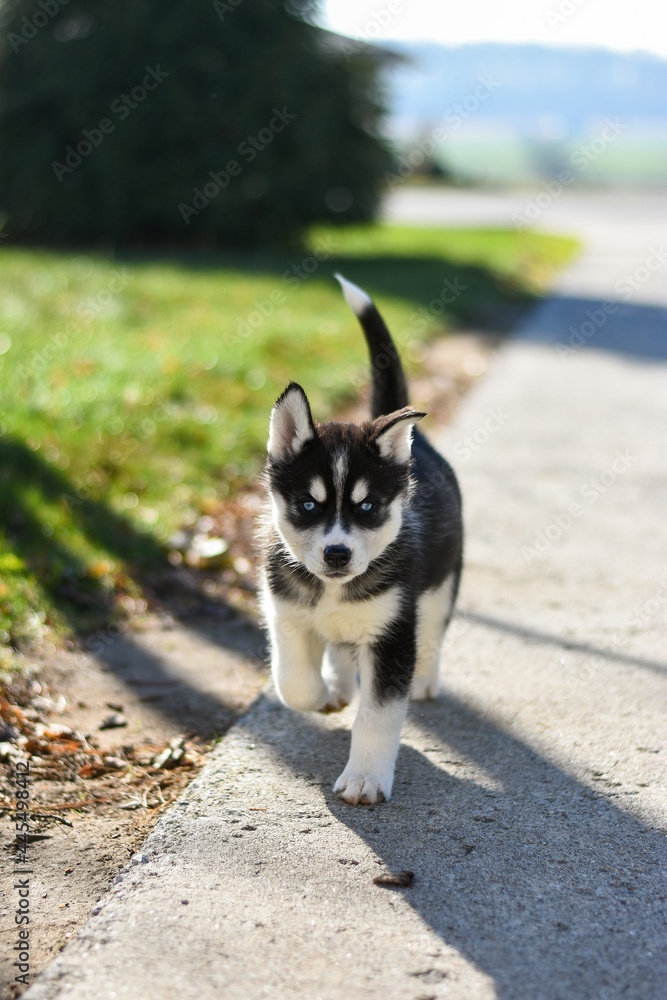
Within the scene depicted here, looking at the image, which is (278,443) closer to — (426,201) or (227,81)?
(227,81)

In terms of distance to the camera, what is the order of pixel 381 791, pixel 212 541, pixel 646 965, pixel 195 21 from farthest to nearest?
pixel 195 21
pixel 212 541
pixel 381 791
pixel 646 965

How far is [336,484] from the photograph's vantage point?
11.3 feet

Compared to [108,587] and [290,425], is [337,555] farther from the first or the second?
[108,587]

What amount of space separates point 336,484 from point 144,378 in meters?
5.10

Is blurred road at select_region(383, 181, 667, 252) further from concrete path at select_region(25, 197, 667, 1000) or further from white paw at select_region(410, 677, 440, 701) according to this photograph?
white paw at select_region(410, 677, 440, 701)

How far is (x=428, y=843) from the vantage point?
10.5 feet

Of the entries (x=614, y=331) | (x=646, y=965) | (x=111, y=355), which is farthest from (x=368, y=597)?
(x=614, y=331)

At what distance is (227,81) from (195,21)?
969 mm

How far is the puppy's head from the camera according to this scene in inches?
133

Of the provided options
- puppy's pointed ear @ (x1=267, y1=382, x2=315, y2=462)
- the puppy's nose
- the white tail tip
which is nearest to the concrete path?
the puppy's nose

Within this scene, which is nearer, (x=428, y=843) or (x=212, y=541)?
(x=428, y=843)

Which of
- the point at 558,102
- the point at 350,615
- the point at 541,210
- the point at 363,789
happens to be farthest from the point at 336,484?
the point at 558,102

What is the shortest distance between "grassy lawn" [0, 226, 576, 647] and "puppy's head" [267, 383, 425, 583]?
63.0 inches

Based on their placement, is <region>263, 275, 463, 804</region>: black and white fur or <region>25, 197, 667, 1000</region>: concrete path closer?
<region>25, 197, 667, 1000</region>: concrete path
